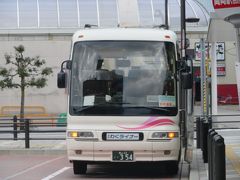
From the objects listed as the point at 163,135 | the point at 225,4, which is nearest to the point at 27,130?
the point at 163,135

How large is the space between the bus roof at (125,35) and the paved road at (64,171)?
10.1ft

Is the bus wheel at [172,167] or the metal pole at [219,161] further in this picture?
the bus wheel at [172,167]

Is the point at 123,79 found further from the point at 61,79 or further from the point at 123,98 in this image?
the point at 61,79

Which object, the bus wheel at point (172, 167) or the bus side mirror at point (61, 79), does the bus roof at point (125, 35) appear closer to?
the bus side mirror at point (61, 79)

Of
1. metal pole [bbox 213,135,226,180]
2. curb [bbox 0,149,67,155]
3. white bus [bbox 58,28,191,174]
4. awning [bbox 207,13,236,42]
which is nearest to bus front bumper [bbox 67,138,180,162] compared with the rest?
white bus [bbox 58,28,191,174]

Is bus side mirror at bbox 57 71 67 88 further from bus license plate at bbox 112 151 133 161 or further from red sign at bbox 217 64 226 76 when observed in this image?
red sign at bbox 217 64 226 76

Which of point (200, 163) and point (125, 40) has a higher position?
point (125, 40)

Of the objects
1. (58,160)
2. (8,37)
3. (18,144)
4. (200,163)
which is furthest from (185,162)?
(8,37)

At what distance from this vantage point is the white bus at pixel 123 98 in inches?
487

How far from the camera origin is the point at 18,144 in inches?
800

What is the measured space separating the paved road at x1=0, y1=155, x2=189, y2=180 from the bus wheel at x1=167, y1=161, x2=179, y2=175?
113 millimetres

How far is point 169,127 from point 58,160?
5.06 m

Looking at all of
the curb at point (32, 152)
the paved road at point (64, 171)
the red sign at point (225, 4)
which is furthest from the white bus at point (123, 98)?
the curb at point (32, 152)

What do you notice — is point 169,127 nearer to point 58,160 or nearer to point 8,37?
point 58,160
